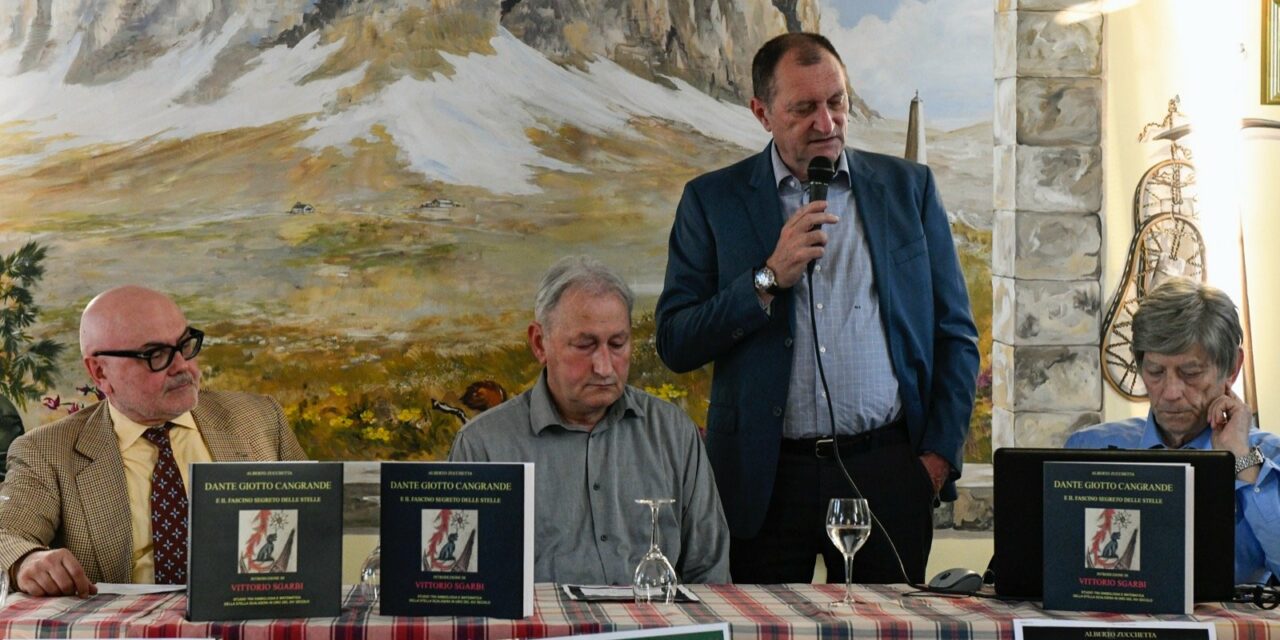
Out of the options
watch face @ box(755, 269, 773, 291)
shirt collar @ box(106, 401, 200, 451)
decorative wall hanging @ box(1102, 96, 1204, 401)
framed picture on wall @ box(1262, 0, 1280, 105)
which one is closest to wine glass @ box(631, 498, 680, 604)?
watch face @ box(755, 269, 773, 291)

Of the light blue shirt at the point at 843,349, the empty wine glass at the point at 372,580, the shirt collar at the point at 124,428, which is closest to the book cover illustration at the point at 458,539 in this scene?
the empty wine glass at the point at 372,580

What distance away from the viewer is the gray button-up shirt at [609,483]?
270 centimetres

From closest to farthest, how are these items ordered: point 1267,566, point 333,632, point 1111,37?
point 333,632 < point 1267,566 < point 1111,37

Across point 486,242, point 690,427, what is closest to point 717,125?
point 486,242

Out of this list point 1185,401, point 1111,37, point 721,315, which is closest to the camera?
point 1185,401

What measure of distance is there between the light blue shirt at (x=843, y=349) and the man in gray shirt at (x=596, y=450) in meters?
0.29

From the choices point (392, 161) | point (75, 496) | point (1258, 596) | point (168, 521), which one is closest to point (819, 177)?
point (1258, 596)

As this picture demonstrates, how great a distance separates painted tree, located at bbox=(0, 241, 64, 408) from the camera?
445 centimetres

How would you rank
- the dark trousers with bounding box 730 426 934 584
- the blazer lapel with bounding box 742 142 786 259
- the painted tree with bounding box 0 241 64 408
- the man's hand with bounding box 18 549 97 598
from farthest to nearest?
the painted tree with bounding box 0 241 64 408, the blazer lapel with bounding box 742 142 786 259, the dark trousers with bounding box 730 426 934 584, the man's hand with bounding box 18 549 97 598

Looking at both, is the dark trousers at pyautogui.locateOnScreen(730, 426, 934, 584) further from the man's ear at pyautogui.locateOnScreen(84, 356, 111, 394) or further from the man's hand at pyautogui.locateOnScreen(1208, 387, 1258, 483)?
the man's ear at pyautogui.locateOnScreen(84, 356, 111, 394)

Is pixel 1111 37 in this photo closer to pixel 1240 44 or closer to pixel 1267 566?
pixel 1240 44

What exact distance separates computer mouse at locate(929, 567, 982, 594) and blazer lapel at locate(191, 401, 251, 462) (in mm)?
1414

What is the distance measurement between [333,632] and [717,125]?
2818 millimetres

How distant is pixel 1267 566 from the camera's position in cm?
251
